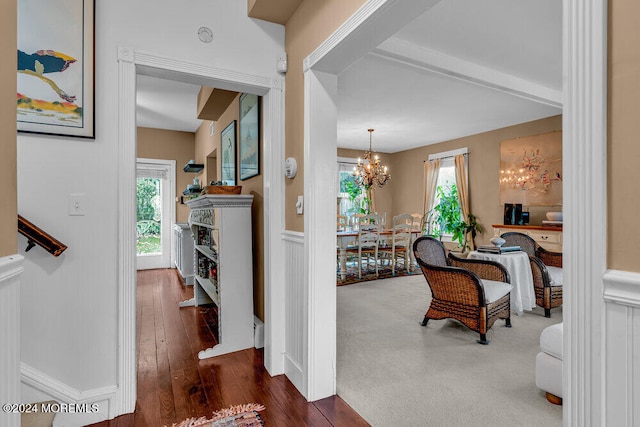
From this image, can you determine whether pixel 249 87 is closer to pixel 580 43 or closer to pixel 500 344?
pixel 580 43

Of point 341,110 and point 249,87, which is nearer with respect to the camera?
point 249,87

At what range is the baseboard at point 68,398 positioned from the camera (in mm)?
1744

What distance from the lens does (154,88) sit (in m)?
4.34

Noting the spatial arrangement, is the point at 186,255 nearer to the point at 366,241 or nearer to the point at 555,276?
the point at 366,241

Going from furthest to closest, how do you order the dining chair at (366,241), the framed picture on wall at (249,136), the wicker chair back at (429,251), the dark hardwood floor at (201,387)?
the dining chair at (366,241) < the wicker chair back at (429,251) < the framed picture on wall at (249,136) < the dark hardwood floor at (201,387)

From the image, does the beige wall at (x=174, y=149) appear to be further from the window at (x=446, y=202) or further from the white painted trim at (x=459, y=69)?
the window at (x=446, y=202)

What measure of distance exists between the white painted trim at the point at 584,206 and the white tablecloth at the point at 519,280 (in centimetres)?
301

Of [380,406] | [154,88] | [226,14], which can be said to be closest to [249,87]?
[226,14]

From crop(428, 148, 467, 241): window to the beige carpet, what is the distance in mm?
3450

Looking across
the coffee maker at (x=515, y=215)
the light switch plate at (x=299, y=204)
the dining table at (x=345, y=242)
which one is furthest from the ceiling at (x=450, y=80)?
the dining table at (x=345, y=242)

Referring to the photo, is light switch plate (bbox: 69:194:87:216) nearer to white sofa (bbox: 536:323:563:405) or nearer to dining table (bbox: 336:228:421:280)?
white sofa (bbox: 536:323:563:405)

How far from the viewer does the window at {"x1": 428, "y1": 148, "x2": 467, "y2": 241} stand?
22.7 ft

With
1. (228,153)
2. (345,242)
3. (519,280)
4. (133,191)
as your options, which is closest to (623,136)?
(133,191)

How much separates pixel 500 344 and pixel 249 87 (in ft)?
9.60
